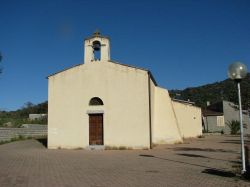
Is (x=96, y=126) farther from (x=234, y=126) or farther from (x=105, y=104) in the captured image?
(x=234, y=126)

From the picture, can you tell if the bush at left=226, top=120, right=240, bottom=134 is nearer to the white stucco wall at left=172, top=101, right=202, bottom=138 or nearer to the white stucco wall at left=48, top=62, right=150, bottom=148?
the white stucco wall at left=172, top=101, right=202, bottom=138

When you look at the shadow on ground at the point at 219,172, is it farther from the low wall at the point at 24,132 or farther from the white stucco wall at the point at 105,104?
the low wall at the point at 24,132

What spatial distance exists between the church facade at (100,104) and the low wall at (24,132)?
6.46 metres

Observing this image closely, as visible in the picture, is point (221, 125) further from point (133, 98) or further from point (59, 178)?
point (59, 178)

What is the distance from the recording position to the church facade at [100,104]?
21.9m

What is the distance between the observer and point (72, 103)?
23031 mm

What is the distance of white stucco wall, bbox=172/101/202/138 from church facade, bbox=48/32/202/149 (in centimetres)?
1090

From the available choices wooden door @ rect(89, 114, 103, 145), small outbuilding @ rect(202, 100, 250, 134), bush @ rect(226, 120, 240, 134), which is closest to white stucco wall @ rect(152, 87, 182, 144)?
wooden door @ rect(89, 114, 103, 145)

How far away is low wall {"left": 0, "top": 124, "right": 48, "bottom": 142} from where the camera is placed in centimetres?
2764

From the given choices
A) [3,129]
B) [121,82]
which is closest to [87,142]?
[121,82]

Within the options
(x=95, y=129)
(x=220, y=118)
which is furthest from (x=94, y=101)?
(x=220, y=118)

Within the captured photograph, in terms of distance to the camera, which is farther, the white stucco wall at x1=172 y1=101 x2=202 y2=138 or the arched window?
the white stucco wall at x1=172 y1=101 x2=202 y2=138

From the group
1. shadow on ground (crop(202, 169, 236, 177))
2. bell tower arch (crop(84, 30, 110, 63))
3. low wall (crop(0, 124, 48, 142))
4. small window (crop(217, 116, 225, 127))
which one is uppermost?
bell tower arch (crop(84, 30, 110, 63))

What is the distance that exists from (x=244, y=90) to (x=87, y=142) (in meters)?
12.9
